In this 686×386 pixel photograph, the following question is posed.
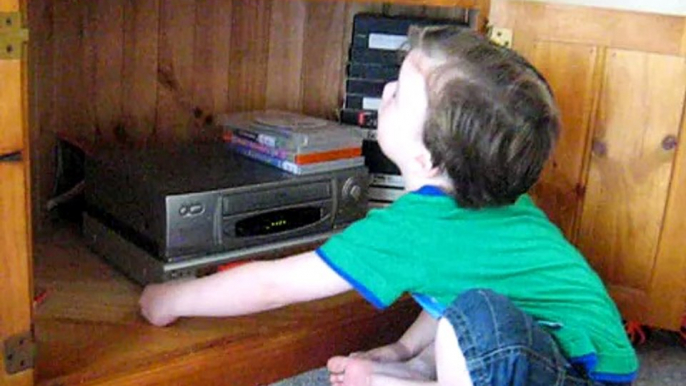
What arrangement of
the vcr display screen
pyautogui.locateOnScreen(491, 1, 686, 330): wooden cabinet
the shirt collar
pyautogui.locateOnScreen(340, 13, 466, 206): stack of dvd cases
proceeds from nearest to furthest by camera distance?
the shirt collar → the vcr display screen → pyautogui.locateOnScreen(491, 1, 686, 330): wooden cabinet → pyautogui.locateOnScreen(340, 13, 466, 206): stack of dvd cases

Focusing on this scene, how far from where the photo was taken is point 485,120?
3.06 ft

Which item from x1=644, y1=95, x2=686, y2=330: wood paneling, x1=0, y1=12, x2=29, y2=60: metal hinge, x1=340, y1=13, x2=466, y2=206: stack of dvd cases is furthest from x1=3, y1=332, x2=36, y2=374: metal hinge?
x1=644, y1=95, x2=686, y2=330: wood paneling

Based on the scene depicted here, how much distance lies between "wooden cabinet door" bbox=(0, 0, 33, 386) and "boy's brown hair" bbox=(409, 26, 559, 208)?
0.43 metres

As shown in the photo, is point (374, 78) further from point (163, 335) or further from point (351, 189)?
point (163, 335)

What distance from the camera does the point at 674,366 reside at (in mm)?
1611

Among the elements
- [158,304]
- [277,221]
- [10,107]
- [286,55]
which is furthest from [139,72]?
[10,107]

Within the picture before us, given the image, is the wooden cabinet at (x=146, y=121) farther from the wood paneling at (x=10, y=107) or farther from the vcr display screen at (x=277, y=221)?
the vcr display screen at (x=277, y=221)

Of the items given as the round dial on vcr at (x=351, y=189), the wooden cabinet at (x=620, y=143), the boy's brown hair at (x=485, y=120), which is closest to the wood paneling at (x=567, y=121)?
the wooden cabinet at (x=620, y=143)

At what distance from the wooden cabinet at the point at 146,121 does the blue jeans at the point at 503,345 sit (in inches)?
13.8

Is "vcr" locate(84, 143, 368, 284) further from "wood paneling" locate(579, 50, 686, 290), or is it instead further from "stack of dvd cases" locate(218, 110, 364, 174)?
"wood paneling" locate(579, 50, 686, 290)

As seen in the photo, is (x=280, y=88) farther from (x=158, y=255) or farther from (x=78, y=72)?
(x=158, y=255)

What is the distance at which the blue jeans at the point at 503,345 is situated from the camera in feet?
2.90

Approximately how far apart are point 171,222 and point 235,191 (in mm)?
103

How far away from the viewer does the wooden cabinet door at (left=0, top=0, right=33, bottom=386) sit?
86cm
